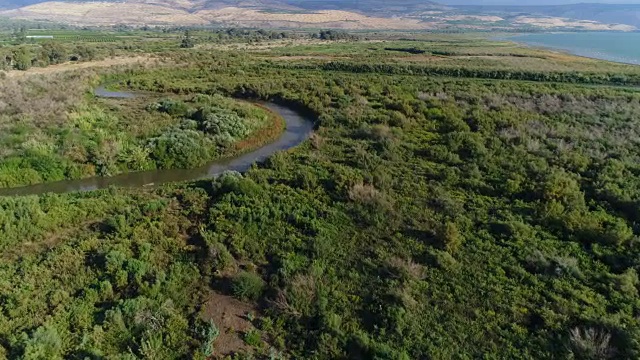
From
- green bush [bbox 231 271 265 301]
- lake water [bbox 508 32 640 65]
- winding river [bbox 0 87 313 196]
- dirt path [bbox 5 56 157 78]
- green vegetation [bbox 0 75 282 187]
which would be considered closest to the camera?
green bush [bbox 231 271 265 301]

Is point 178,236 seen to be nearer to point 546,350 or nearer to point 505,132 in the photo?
point 546,350

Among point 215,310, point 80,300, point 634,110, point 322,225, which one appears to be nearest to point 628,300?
point 322,225

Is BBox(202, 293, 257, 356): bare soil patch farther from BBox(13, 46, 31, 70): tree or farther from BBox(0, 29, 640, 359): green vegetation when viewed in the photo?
BBox(13, 46, 31, 70): tree

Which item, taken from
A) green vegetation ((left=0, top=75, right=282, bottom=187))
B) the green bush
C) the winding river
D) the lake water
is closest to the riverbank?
the winding river

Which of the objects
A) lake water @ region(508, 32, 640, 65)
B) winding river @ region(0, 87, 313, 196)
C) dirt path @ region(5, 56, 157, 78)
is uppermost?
lake water @ region(508, 32, 640, 65)

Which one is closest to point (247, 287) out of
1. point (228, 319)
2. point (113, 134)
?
point (228, 319)

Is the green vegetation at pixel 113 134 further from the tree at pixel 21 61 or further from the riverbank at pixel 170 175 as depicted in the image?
the tree at pixel 21 61

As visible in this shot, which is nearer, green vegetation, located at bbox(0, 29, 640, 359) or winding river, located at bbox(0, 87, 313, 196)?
green vegetation, located at bbox(0, 29, 640, 359)

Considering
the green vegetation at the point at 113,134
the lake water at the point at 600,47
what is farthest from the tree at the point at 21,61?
the lake water at the point at 600,47
